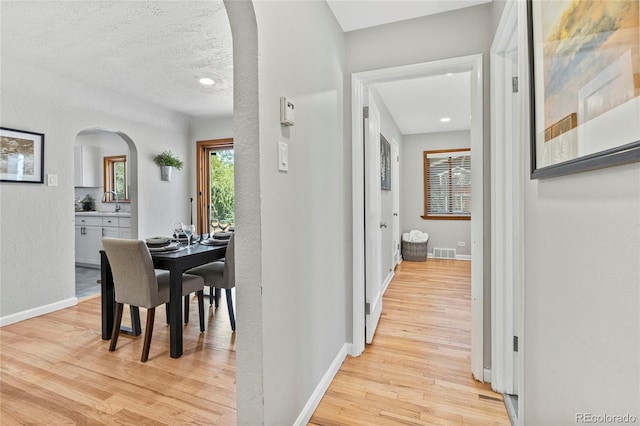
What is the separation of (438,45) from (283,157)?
1471 millimetres

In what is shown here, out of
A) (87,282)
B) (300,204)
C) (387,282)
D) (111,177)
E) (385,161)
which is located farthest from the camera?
(111,177)

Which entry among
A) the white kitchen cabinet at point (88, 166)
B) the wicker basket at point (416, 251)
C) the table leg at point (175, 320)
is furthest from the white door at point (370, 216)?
the white kitchen cabinet at point (88, 166)

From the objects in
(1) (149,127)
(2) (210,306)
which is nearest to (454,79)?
(2) (210,306)

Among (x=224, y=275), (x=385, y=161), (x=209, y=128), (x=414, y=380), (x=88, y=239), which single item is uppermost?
(x=209, y=128)

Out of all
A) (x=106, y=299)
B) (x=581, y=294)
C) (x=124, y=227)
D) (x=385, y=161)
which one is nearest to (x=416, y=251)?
(x=385, y=161)

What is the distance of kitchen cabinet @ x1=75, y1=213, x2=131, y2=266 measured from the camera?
4.77m

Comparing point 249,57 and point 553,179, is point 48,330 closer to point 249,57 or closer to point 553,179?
point 249,57

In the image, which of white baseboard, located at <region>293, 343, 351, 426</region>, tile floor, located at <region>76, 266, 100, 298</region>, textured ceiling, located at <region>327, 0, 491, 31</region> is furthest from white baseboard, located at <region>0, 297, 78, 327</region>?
textured ceiling, located at <region>327, 0, 491, 31</region>

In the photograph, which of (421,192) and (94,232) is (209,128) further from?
(421,192)

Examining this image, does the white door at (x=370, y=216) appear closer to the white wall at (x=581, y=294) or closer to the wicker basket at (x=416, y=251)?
the white wall at (x=581, y=294)

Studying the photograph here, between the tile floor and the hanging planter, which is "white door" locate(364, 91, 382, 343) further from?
the tile floor

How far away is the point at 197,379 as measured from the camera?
2.03 m

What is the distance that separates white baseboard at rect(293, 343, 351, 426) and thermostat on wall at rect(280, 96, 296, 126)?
1413 millimetres

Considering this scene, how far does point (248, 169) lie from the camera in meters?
1.21
